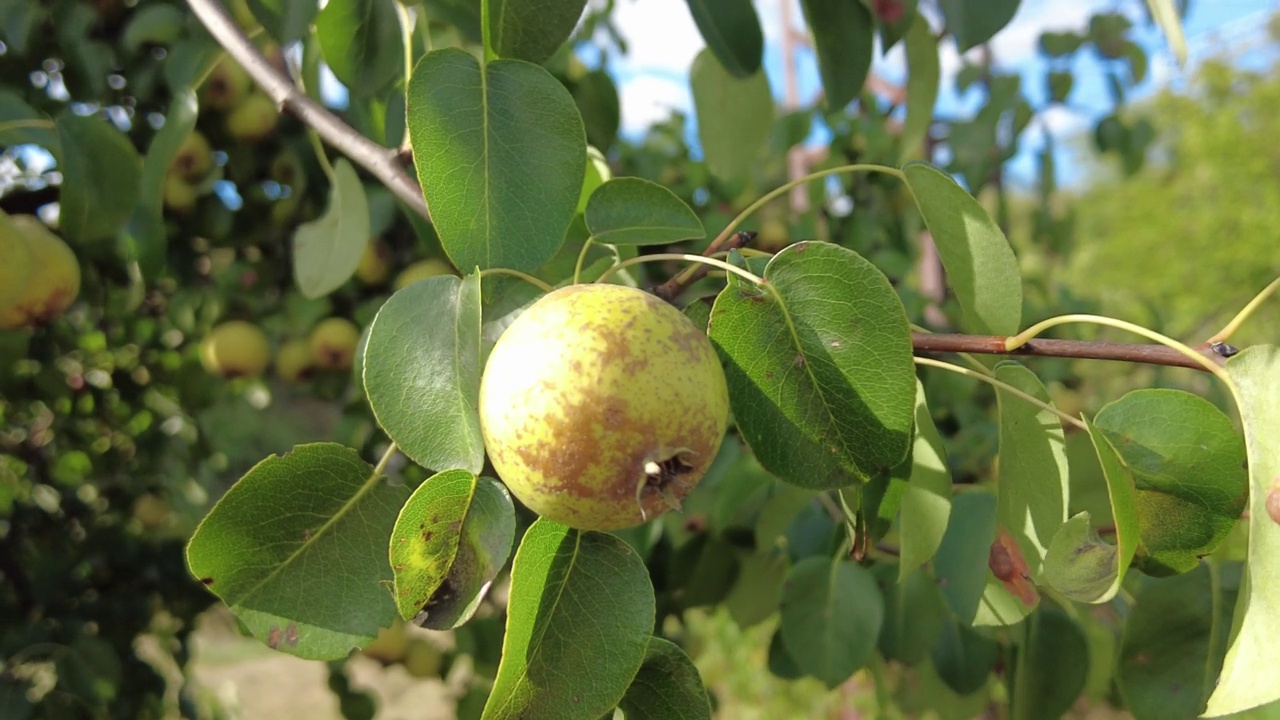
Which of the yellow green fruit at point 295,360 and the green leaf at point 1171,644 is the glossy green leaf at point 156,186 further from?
the green leaf at point 1171,644

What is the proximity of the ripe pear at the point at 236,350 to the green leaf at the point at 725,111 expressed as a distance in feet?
3.15

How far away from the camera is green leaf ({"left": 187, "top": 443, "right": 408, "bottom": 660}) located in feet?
1.88

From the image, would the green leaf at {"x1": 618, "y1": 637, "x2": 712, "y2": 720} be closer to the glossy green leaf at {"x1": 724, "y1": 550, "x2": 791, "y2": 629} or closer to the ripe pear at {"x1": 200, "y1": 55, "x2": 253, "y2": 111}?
the glossy green leaf at {"x1": 724, "y1": 550, "x2": 791, "y2": 629}

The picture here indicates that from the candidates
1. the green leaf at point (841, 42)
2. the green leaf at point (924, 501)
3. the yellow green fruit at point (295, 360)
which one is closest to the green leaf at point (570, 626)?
the green leaf at point (924, 501)

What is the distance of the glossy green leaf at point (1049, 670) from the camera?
0.92 metres

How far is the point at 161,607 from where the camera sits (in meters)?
2.04

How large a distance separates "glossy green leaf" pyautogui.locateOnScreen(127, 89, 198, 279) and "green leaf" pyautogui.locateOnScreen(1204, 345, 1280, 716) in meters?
0.98

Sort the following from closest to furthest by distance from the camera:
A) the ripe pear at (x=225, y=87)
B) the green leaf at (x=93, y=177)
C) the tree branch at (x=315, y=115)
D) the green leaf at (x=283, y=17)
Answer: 1. the tree branch at (x=315, y=115)
2. the green leaf at (x=283, y=17)
3. the green leaf at (x=93, y=177)
4. the ripe pear at (x=225, y=87)

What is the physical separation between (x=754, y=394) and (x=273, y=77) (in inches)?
22.0

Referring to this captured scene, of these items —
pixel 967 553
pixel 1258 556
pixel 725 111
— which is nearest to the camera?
pixel 1258 556

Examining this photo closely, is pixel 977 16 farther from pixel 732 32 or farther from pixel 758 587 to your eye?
pixel 758 587

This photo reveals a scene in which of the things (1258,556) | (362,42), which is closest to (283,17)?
(362,42)

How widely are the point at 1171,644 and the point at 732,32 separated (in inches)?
27.1

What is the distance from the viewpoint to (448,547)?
54 centimetres
